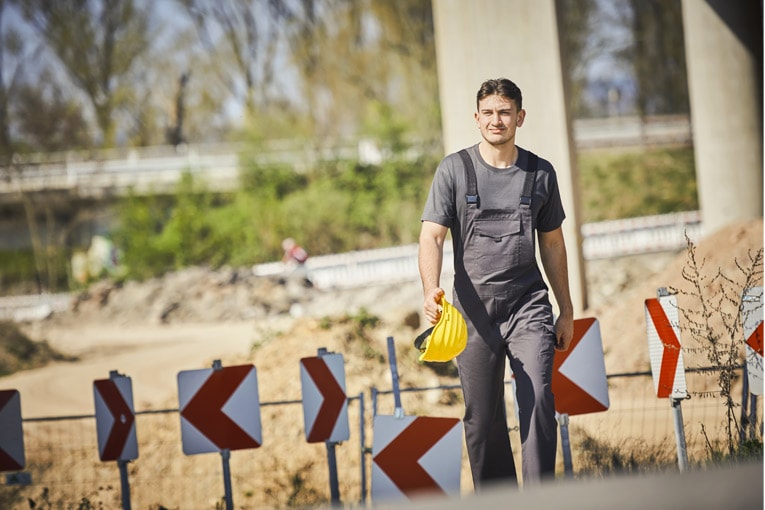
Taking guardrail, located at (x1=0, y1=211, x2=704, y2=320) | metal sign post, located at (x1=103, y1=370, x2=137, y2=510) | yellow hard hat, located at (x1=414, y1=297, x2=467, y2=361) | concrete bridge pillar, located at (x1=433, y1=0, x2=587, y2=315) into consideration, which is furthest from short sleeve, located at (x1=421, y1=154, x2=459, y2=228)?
guardrail, located at (x1=0, y1=211, x2=704, y2=320)

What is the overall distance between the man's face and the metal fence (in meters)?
2.48

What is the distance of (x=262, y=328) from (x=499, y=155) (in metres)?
17.5

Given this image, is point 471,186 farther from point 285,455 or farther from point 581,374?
point 285,455

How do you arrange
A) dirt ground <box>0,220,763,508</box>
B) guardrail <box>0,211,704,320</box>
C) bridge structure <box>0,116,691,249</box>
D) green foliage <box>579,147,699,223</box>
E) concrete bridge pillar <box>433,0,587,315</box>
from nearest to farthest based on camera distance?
dirt ground <box>0,220,763,508</box>
concrete bridge pillar <box>433,0,587,315</box>
guardrail <box>0,211,704,320</box>
green foliage <box>579,147,699,223</box>
bridge structure <box>0,116,691,249</box>

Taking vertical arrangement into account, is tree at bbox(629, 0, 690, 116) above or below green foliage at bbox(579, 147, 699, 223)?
above

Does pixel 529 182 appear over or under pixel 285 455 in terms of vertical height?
over

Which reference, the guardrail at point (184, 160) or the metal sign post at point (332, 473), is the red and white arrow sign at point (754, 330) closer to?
the metal sign post at point (332, 473)

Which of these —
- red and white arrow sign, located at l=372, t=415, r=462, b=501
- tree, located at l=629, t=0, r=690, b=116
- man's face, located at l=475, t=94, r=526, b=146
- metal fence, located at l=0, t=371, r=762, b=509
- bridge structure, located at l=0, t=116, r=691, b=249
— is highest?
tree, located at l=629, t=0, r=690, b=116

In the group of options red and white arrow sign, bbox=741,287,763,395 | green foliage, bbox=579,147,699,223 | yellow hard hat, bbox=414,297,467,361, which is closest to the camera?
yellow hard hat, bbox=414,297,467,361

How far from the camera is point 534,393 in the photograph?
4465mm

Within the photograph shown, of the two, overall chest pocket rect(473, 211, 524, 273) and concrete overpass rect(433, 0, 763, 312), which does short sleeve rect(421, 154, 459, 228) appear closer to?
overall chest pocket rect(473, 211, 524, 273)

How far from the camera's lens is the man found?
14.7 ft

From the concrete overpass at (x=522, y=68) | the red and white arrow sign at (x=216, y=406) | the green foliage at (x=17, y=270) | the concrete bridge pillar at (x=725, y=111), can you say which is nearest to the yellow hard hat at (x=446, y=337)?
the red and white arrow sign at (x=216, y=406)

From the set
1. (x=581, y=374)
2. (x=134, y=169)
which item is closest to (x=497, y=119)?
(x=581, y=374)
